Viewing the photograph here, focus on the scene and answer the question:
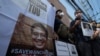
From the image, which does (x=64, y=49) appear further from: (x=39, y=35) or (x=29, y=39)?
→ (x=29, y=39)

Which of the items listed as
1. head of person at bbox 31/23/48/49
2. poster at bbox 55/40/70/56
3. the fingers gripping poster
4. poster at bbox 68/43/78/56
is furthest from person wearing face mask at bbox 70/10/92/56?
head of person at bbox 31/23/48/49

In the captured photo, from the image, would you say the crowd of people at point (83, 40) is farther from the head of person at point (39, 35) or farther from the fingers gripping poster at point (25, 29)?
the head of person at point (39, 35)

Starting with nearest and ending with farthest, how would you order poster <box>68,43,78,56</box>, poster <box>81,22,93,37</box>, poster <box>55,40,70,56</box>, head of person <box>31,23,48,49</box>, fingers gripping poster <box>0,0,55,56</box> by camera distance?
fingers gripping poster <box>0,0,55,56</box>
head of person <box>31,23,48,49</box>
poster <box>55,40,70,56</box>
poster <box>68,43,78,56</box>
poster <box>81,22,93,37</box>

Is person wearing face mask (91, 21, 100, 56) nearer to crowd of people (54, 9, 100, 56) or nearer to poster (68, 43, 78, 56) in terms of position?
crowd of people (54, 9, 100, 56)

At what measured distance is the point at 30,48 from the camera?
173 cm

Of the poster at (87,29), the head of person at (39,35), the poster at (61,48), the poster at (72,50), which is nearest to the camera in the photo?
the head of person at (39,35)

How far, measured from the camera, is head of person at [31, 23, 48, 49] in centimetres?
181

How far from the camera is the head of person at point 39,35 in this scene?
5.94 ft

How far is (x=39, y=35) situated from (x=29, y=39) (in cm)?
18

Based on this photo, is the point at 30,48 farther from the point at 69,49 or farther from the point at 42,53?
the point at 69,49

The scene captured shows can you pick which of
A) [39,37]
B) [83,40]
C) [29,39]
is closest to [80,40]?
[83,40]

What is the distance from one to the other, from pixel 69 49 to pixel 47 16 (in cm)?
68

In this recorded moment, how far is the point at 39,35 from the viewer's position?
6.20 feet

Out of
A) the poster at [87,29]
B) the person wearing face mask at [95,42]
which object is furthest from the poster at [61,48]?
the person wearing face mask at [95,42]
